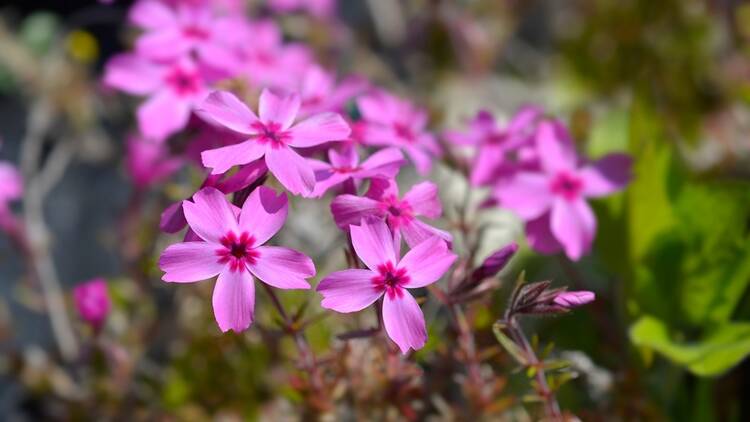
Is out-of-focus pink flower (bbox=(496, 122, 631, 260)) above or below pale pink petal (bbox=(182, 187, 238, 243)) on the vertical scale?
below

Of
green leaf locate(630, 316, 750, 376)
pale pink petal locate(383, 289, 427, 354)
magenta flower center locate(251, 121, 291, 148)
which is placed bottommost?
green leaf locate(630, 316, 750, 376)

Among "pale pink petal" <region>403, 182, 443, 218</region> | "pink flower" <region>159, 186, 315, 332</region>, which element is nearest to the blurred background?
"pale pink petal" <region>403, 182, 443, 218</region>

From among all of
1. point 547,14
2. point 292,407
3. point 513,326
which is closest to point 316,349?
point 292,407

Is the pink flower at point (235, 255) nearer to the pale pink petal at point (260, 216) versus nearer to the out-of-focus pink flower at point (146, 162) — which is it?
the pale pink petal at point (260, 216)

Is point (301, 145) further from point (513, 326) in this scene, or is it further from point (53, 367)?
point (53, 367)

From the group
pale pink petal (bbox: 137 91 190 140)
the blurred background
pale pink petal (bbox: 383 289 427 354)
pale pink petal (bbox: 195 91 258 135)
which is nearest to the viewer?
pale pink petal (bbox: 383 289 427 354)

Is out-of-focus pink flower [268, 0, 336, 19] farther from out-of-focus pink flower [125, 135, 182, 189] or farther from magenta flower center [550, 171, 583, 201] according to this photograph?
magenta flower center [550, 171, 583, 201]

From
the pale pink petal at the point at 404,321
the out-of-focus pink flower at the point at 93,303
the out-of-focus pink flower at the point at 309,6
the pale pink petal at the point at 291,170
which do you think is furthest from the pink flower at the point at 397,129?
the out-of-focus pink flower at the point at 309,6
